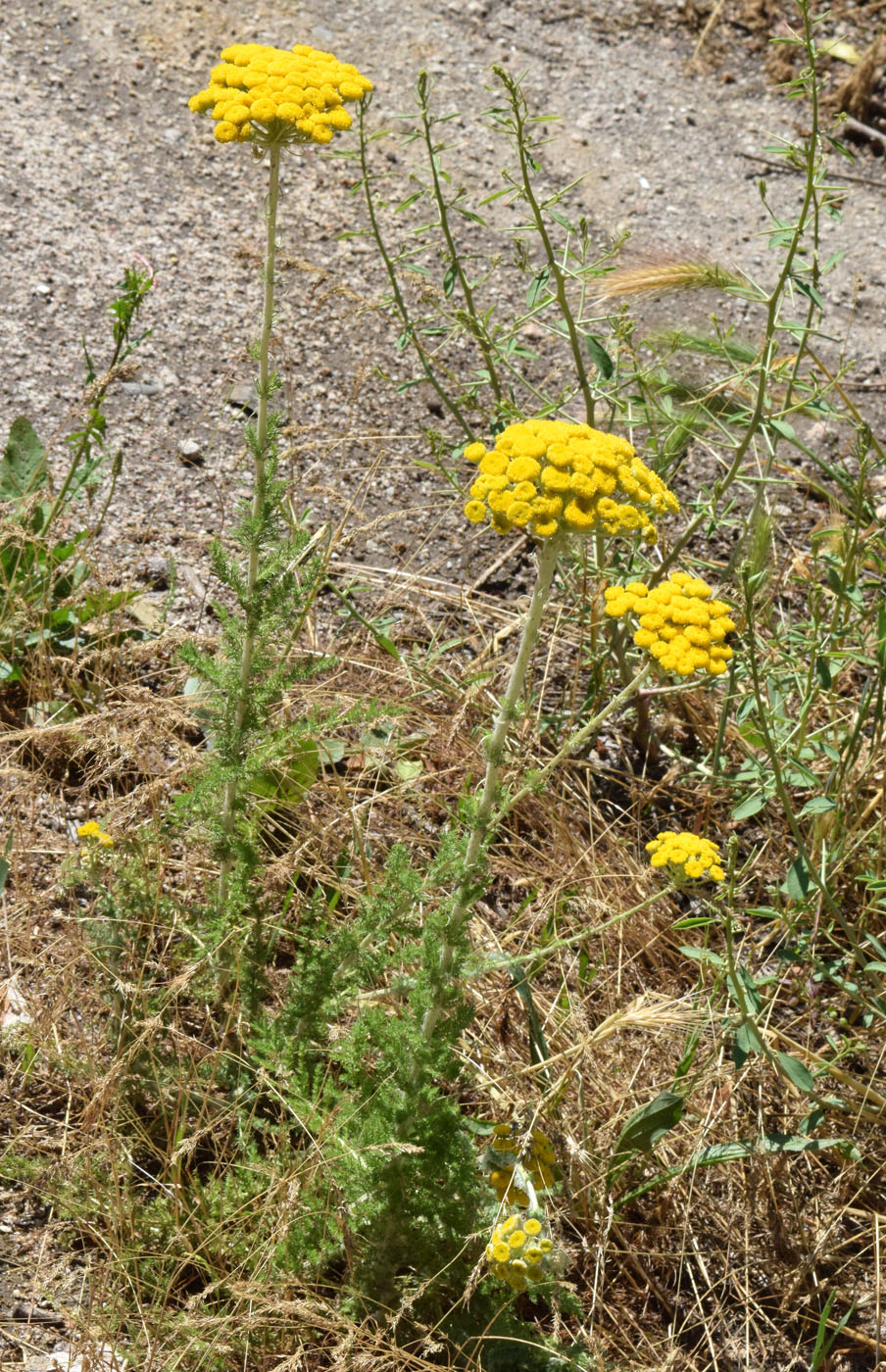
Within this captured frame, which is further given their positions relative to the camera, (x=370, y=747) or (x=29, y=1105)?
(x=370, y=747)

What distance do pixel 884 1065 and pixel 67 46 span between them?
15.3ft

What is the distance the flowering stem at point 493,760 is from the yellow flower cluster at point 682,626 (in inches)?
8.5

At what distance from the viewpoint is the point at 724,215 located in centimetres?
509

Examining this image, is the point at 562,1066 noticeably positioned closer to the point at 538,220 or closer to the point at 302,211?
the point at 538,220

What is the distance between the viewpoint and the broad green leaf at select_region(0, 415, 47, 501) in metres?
3.29

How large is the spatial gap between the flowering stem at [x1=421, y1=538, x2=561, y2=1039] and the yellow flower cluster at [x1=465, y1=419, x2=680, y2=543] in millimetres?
69

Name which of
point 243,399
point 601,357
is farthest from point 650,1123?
point 243,399

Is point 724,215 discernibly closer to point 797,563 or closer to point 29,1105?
point 797,563

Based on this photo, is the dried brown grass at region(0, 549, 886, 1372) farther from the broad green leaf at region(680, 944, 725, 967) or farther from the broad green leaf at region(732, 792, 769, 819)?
the broad green leaf at region(732, 792, 769, 819)

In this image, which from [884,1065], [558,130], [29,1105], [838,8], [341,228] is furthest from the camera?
[838,8]

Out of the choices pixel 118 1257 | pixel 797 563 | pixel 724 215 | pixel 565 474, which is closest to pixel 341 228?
pixel 724 215

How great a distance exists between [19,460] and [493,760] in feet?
6.59

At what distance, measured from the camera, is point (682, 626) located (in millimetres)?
2043

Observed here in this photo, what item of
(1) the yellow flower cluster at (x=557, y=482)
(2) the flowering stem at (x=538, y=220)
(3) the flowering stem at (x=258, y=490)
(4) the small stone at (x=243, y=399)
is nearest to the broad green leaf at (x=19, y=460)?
(4) the small stone at (x=243, y=399)
